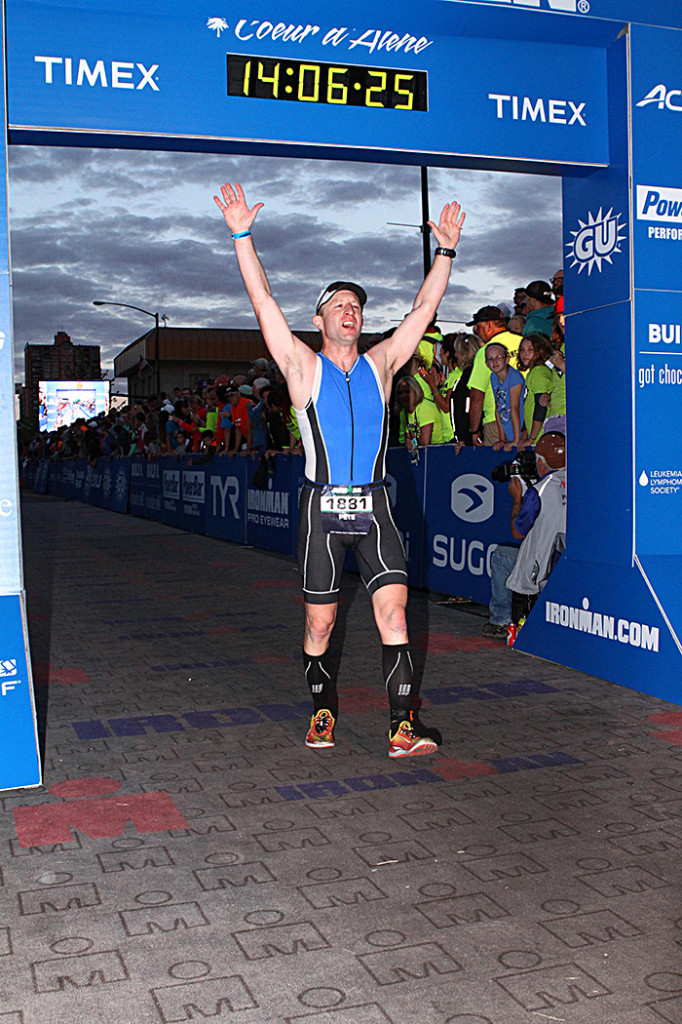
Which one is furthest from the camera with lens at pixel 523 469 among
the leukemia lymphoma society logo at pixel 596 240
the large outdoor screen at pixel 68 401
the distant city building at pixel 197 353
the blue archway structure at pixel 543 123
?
the large outdoor screen at pixel 68 401

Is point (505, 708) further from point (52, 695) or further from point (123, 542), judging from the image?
point (123, 542)

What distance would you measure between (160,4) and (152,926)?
4667mm

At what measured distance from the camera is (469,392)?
33.6 feet

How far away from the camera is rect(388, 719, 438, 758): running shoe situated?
16.8 feet

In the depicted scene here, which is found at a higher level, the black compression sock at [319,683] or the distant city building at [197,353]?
the distant city building at [197,353]

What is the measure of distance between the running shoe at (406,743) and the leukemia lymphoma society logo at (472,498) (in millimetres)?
4832

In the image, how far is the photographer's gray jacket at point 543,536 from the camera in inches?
303

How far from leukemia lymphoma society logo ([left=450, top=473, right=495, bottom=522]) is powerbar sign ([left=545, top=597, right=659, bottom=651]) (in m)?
2.59

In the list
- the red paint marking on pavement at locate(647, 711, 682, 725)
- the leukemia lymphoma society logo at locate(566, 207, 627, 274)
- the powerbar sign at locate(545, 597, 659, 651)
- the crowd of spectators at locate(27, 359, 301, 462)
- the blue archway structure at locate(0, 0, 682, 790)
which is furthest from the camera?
the crowd of spectators at locate(27, 359, 301, 462)

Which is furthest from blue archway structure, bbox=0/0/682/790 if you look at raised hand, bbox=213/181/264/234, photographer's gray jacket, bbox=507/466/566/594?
raised hand, bbox=213/181/264/234

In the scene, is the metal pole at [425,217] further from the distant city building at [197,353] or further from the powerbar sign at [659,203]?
the distant city building at [197,353]

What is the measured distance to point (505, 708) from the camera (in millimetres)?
6059

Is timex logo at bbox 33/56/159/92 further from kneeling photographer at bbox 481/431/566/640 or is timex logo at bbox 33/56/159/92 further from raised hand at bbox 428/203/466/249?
kneeling photographer at bbox 481/431/566/640

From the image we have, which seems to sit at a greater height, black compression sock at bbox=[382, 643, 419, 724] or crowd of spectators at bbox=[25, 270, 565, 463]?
crowd of spectators at bbox=[25, 270, 565, 463]
